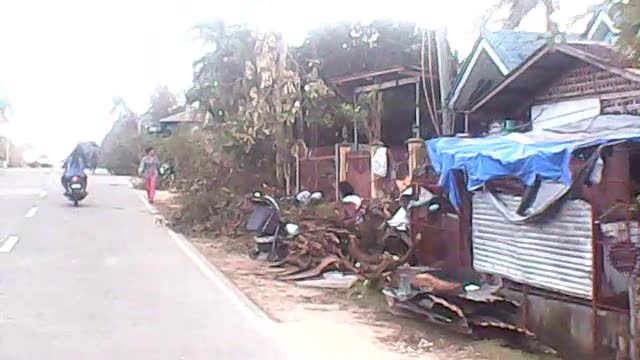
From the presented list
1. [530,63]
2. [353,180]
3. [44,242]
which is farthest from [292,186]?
[530,63]

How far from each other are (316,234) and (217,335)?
5812 mm

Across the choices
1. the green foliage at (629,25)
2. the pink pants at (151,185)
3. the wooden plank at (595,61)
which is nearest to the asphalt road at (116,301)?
the green foliage at (629,25)

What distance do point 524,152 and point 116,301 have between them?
529 centimetres

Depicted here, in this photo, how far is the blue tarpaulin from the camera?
920 centimetres

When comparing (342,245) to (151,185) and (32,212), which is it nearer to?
(32,212)

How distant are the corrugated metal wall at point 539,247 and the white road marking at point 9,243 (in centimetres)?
907

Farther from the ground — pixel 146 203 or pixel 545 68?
pixel 545 68

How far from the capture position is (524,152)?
9867 mm

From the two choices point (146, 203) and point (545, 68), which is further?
point (146, 203)

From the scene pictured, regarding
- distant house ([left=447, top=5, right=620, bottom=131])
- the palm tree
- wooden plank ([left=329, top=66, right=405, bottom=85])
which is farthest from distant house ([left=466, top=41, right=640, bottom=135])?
wooden plank ([left=329, top=66, right=405, bottom=85])

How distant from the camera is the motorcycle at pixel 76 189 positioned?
26609mm

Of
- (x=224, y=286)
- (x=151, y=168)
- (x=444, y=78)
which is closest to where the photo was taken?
(x=224, y=286)

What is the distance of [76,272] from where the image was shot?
44.7ft

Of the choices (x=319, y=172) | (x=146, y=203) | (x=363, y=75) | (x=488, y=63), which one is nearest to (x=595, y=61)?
(x=488, y=63)
